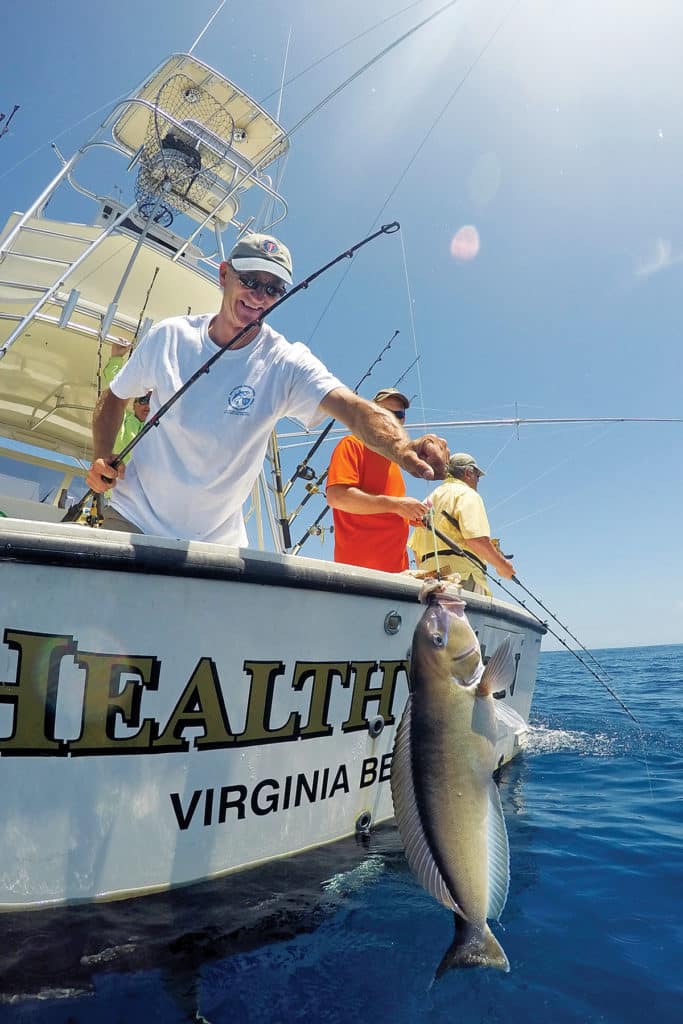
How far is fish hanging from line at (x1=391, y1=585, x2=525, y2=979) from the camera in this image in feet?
5.81

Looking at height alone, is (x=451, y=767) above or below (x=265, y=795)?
above

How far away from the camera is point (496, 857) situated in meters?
1.83

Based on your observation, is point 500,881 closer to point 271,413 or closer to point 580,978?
point 580,978

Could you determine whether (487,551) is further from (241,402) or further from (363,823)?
(241,402)

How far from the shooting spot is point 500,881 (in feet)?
5.94

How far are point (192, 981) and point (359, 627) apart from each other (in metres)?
1.47

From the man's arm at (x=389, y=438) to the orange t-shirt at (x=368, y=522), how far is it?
44.4 inches

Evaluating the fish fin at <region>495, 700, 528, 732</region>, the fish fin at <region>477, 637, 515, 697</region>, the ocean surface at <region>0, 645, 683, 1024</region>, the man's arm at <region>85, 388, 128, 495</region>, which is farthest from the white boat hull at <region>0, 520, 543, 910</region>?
the man's arm at <region>85, 388, 128, 495</region>

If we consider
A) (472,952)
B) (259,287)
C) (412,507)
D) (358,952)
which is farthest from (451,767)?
(259,287)

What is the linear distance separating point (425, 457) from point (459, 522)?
2332 mm

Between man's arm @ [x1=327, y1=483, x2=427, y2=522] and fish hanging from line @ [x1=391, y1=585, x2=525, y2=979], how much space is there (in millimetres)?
986

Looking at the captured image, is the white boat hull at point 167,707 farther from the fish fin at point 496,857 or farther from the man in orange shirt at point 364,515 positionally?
the man in orange shirt at point 364,515

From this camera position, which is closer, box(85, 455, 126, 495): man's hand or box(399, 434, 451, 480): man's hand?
box(399, 434, 451, 480): man's hand

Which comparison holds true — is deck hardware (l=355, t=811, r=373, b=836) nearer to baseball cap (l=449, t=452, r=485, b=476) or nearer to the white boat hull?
the white boat hull
